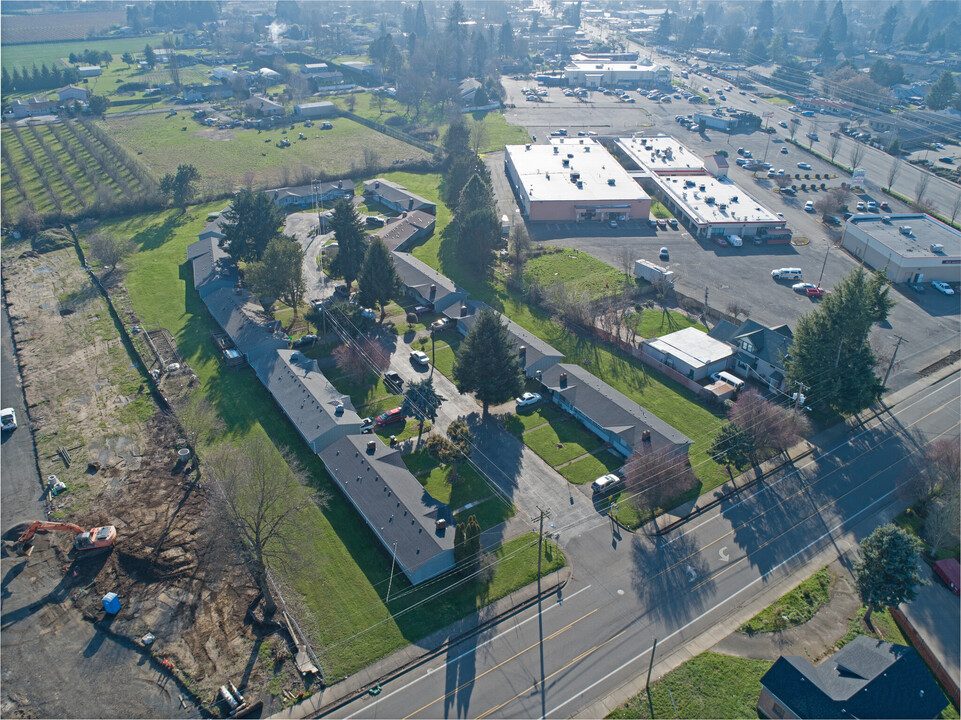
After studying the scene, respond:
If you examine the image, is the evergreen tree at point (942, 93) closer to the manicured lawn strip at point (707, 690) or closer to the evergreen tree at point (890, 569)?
the evergreen tree at point (890, 569)

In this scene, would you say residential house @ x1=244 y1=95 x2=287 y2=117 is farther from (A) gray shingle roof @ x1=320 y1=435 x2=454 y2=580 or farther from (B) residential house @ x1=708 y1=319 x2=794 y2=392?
(B) residential house @ x1=708 y1=319 x2=794 y2=392

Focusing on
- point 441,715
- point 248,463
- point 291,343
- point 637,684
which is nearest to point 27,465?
point 248,463

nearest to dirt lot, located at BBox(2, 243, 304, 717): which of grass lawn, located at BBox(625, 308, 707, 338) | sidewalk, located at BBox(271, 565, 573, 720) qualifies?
sidewalk, located at BBox(271, 565, 573, 720)

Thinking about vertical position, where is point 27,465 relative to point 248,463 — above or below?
below

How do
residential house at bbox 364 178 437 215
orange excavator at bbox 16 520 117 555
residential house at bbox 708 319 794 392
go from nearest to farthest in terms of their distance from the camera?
1. orange excavator at bbox 16 520 117 555
2. residential house at bbox 708 319 794 392
3. residential house at bbox 364 178 437 215

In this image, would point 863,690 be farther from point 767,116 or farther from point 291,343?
Answer: point 767,116

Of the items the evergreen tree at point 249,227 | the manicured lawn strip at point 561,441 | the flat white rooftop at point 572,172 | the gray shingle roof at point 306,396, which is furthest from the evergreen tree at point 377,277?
the flat white rooftop at point 572,172

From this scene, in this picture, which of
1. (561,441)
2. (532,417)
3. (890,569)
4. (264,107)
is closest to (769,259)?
(532,417)
